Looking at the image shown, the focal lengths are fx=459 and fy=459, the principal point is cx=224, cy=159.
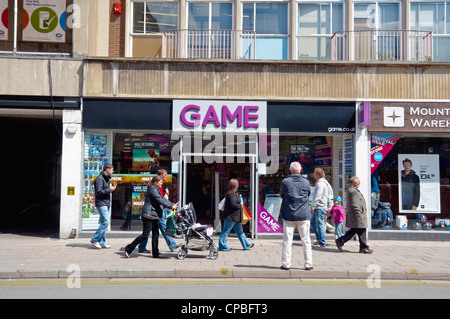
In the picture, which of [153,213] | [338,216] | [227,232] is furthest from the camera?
[338,216]

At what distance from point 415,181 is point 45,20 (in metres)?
11.5

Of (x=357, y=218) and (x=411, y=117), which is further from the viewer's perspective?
(x=411, y=117)

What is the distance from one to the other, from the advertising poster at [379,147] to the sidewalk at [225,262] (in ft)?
7.51

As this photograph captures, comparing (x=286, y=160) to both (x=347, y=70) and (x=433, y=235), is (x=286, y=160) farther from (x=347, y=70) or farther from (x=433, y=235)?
(x=433, y=235)

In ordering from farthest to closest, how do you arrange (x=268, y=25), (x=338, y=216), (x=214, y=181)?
(x=268, y=25)
(x=214, y=181)
(x=338, y=216)

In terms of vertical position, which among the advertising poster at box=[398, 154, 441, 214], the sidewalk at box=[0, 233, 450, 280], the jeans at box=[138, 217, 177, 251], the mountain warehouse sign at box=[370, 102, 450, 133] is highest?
the mountain warehouse sign at box=[370, 102, 450, 133]

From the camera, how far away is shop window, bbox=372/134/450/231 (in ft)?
41.8

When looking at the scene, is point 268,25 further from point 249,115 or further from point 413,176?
point 413,176

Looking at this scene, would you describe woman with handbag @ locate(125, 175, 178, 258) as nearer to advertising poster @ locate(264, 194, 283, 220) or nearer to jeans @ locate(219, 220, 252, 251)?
jeans @ locate(219, 220, 252, 251)

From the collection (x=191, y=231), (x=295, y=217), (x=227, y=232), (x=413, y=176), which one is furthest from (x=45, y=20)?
(x=413, y=176)

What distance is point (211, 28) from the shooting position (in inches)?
540

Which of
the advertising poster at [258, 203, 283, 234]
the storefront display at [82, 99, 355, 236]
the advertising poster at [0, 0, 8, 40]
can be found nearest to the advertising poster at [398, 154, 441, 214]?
the storefront display at [82, 99, 355, 236]

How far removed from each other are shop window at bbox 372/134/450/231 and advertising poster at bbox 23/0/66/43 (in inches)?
374

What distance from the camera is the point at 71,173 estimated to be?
1239cm
